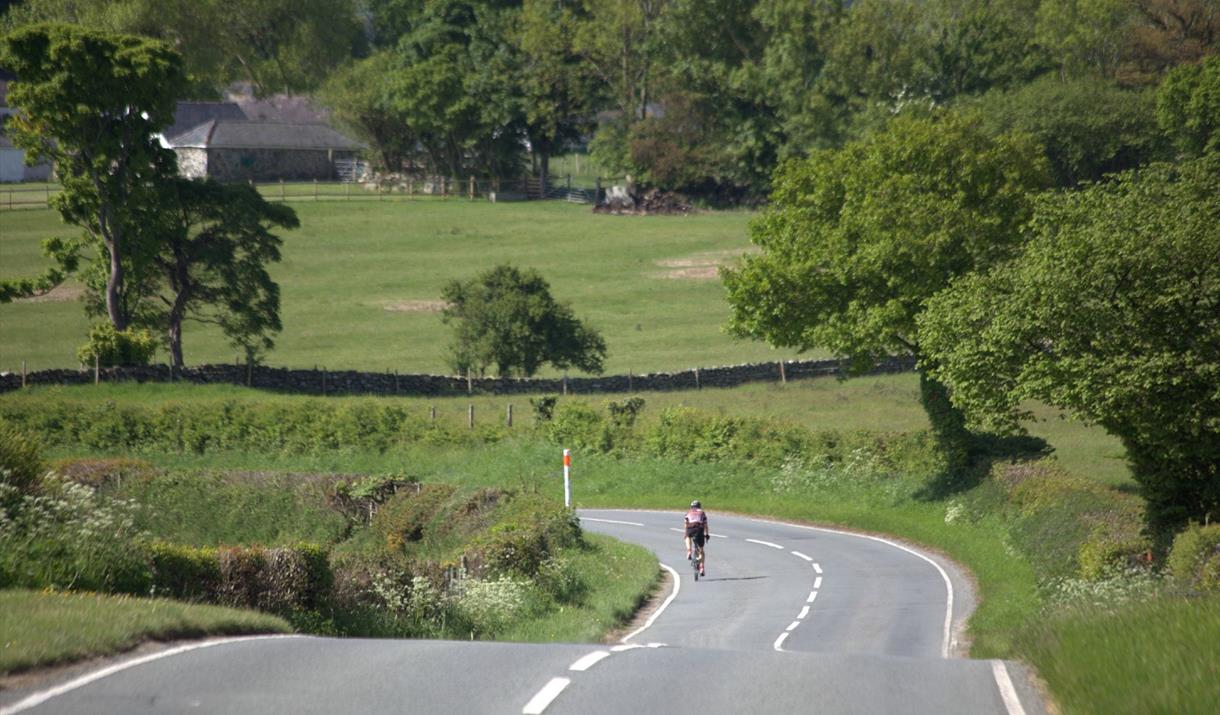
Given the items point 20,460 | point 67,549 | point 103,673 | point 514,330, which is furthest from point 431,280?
point 103,673

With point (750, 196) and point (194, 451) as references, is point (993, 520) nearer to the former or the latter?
point (194, 451)

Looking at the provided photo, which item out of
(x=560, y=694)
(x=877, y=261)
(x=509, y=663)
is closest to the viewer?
(x=560, y=694)

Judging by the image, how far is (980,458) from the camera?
3825 centimetres

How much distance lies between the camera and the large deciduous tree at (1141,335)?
25.5 m

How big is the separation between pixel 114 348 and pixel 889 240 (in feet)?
105

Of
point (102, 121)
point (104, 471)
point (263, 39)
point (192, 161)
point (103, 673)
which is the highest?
point (263, 39)

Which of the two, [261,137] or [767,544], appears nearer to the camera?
[767,544]

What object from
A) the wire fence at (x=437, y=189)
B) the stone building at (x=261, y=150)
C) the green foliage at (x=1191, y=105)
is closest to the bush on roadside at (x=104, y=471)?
the green foliage at (x=1191, y=105)

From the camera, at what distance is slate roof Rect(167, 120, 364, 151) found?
360 feet

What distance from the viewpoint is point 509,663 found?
10828mm

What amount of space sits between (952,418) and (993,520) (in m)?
5.66

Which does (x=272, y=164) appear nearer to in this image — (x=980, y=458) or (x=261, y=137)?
(x=261, y=137)

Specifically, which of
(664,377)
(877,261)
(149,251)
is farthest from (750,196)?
(877,261)

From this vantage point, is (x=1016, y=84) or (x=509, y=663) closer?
(x=509, y=663)
